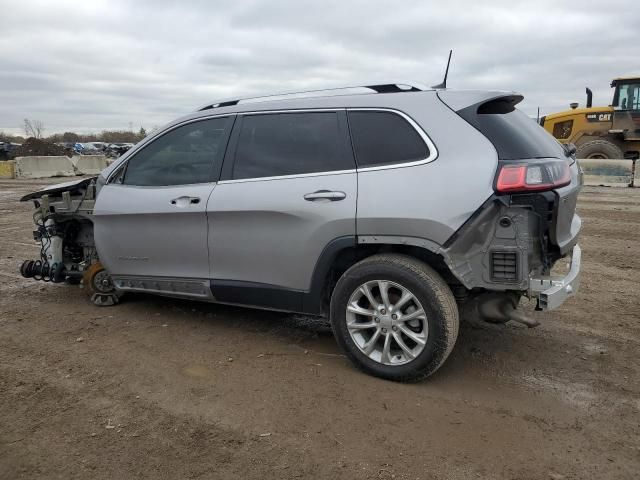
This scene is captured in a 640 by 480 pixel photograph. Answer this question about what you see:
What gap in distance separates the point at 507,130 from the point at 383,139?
79 centimetres

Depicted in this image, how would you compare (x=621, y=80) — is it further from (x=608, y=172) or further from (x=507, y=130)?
(x=507, y=130)

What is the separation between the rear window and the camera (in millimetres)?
3375

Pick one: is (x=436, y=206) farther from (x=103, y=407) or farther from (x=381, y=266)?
(x=103, y=407)

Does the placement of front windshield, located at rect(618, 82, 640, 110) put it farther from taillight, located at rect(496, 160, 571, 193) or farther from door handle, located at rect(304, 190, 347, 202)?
door handle, located at rect(304, 190, 347, 202)

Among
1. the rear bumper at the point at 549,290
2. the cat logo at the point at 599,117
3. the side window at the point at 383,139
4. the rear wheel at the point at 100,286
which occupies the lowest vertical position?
the rear wheel at the point at 100,286

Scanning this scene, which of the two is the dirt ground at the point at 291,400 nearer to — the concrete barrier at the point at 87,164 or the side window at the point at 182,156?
the side window at the point at 182,156

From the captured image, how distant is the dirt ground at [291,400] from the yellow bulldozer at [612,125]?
1377 centimetres

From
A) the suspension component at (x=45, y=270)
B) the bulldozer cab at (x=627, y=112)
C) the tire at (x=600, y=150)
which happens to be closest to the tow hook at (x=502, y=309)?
the suspension component at (x=45, y=270)

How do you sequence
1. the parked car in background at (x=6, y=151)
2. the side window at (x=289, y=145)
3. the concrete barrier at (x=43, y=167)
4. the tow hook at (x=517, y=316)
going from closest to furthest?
the tow hook at (x=517, y=316) → the side window at (x=289, y=145) → the concrete barrier at (x=43, y=167) → the parked car in background at (x=6, y=151)

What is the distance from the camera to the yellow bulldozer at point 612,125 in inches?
677

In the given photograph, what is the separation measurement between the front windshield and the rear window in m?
16.1

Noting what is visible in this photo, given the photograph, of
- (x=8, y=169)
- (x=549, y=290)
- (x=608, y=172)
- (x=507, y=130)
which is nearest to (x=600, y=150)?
(x=608, y=172)

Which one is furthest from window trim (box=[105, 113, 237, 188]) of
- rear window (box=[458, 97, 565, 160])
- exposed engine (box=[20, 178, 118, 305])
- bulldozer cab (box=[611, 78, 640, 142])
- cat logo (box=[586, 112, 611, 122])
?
cat logo (box=[586, 112, 611, 122])

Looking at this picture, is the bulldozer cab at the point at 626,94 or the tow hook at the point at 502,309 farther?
the bulldozer cab at the point at 626,94
